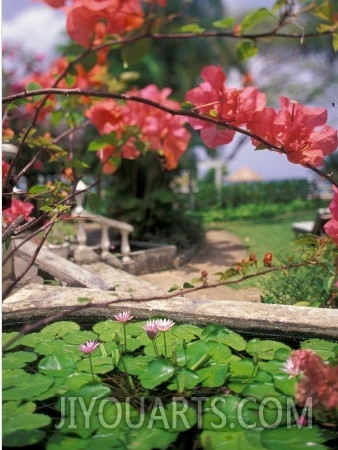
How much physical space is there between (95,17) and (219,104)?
271mm

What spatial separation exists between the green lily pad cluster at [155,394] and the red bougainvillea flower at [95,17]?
700 millimetres

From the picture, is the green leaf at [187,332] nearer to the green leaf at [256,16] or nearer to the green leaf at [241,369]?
the green leaf at [241,369]

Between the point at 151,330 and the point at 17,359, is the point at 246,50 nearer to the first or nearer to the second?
the point at 151,330

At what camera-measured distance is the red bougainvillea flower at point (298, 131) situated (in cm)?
96

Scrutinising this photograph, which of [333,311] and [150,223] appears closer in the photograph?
[333,311]

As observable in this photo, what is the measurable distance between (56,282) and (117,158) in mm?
1545

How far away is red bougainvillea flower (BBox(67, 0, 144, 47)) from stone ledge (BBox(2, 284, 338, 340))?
0.82 metres

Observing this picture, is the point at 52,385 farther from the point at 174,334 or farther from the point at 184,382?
the point at 174,334

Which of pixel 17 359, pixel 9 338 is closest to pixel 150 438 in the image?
pixel 9 338

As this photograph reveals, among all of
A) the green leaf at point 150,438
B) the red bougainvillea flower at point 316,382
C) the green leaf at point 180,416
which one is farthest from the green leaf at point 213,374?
the red bougainvillea flower at point 316,382

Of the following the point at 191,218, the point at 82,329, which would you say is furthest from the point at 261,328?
the point at 191,218

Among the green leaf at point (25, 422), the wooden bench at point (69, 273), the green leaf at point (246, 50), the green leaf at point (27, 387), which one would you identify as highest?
the green leaf at point (246, 50)

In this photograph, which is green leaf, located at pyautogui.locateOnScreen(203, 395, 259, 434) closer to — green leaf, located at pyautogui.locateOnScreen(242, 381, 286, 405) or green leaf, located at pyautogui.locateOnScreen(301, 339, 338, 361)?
green leaf, located at pyautogui.locateOnScreen(242, 381, 286, 405)

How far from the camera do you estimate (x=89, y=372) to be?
125 cm
